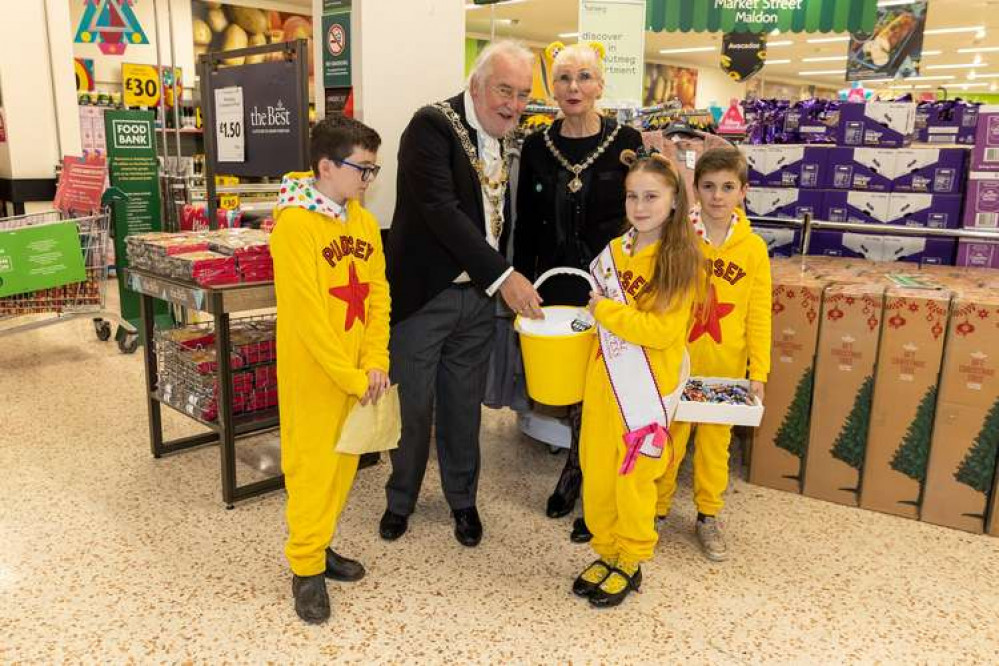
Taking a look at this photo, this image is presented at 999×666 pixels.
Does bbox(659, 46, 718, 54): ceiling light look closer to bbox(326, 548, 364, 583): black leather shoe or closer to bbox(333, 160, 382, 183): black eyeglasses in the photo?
bbox(333, 160, 382, 183): black eyeglasses

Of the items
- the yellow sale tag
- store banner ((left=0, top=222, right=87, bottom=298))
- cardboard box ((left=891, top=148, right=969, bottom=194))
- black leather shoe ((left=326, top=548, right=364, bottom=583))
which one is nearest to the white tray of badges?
black leather shoe ((left=326, top=548, right=364, bottom=583))

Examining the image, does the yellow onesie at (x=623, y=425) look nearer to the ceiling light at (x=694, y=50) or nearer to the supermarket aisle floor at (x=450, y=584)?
the supermarket aisle floor at (x=450, y=584)

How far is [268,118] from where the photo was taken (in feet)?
11.1

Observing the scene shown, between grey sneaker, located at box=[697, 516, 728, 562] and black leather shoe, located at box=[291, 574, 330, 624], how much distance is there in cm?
134

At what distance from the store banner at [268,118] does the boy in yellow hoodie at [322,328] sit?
106cm

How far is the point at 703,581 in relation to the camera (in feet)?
8.75

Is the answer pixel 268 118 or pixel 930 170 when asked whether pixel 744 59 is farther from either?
pixel 268 118

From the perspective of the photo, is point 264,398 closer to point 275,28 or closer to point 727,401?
point 727,401

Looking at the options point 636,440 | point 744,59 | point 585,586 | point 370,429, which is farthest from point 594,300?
point 744,59

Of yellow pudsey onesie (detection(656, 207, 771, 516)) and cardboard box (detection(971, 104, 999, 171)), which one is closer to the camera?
yellow pudsey onesie (detection(656, 207, 771, 516))

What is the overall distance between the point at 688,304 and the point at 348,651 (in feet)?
4.61

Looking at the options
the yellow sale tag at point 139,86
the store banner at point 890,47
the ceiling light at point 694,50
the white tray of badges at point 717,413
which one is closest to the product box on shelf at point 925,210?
the white tray of badges at point 717,413

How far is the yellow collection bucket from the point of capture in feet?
8.07

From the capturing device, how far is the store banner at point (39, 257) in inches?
171
